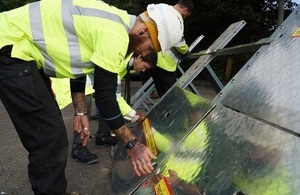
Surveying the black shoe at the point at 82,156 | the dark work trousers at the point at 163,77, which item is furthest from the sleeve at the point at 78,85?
the dark work trousers at the point at 163,77

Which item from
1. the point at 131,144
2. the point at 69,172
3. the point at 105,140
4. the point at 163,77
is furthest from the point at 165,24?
the point at 105,140

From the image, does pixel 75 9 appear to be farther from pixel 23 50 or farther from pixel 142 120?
pixel 142 120

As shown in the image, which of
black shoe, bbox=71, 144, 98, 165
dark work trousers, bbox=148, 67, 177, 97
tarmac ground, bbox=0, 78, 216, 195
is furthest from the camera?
dark work trousers, bbox=148, 67, 177, 97

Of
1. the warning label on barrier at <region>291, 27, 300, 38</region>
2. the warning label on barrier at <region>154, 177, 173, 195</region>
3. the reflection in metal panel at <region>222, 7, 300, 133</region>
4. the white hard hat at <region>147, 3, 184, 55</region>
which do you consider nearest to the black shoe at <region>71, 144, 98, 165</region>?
the warning label on barrier at <region>154, 177, 173, 195</region>

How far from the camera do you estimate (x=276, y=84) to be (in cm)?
164

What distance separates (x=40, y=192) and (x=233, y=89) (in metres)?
1.36

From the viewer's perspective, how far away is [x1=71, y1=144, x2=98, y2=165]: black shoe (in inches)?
135

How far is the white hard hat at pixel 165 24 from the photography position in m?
1.99

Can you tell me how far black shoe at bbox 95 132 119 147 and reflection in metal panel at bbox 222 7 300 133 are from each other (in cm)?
224

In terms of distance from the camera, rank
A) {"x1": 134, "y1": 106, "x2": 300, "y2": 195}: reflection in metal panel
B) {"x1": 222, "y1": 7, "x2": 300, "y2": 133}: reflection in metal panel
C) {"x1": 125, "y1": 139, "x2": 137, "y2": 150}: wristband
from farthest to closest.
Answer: {"x1": 125, "y1": 139, "x2": 137, "y2": 150}: wristband, {"x1": 222, "y1": 7, "x2": 300, "y2": 133}: reflection in metal panel, {"x1": 134, "y1": 106, "x2": 300, "y2": 195}: reflection in metal panel

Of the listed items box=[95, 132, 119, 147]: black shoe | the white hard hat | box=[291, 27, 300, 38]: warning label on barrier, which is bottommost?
box=[95, 132, 119, 147]: black shoe

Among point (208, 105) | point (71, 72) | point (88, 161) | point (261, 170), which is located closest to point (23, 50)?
point (71, 72)

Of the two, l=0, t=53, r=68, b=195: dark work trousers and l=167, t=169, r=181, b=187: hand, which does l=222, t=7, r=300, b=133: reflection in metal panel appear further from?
l=0, t=53, r=68, b=195: dark work trousers

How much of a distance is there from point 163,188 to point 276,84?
2.58 ft
